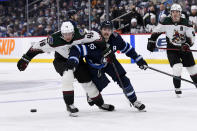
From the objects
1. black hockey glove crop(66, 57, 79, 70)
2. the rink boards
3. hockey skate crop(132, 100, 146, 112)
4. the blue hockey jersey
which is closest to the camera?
black hockey glove crop(66, 57, 79, 70)

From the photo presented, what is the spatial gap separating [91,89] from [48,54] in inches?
432

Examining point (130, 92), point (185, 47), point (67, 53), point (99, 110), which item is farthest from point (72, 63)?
point (185, 47)

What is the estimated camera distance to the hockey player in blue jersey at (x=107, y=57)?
219 inches

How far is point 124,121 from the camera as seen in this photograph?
16.8 feet

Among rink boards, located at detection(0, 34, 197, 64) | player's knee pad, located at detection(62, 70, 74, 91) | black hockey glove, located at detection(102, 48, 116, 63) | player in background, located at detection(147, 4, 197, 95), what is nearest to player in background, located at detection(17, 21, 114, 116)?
player's knee pad, located at detection(62, 70, 74, 91)

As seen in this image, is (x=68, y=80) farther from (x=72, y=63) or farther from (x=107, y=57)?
(x=107, y=57)

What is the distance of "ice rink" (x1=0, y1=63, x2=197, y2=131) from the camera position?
15.9 ft

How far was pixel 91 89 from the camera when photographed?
5.84m

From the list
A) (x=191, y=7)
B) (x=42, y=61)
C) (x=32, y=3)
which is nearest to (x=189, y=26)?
(x=191, y=7)

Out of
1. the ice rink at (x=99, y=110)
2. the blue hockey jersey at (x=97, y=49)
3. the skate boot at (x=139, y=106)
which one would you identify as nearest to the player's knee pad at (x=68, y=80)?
the blue hockey jersey at (x=97, y=49)

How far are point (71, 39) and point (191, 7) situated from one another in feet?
26.4

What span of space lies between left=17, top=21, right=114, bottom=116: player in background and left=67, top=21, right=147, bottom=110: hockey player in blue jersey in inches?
3.5

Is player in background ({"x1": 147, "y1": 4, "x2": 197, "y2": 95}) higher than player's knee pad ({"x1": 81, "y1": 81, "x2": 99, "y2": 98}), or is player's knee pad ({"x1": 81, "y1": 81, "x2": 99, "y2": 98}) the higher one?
player in background ({"x1": 147, "y1": 4, "x2": 197, "y2": 95})

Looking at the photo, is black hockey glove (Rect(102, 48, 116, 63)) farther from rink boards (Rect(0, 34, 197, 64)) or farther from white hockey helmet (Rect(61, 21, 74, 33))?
rink boards (Rect(0, 34, 197, 64))
